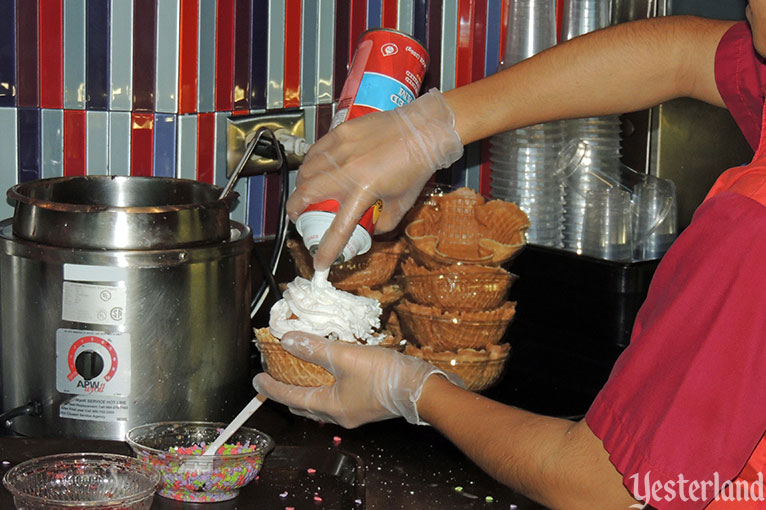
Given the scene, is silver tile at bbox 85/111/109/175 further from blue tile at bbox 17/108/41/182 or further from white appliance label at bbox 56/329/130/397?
white appliance label at bbox 56/329/130/397

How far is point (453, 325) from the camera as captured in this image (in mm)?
1429

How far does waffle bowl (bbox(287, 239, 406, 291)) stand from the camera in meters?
1.44

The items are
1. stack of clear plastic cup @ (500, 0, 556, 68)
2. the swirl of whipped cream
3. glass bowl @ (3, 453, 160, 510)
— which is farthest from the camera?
stack of clear plastic cup @ (500, 0, 556, 68)

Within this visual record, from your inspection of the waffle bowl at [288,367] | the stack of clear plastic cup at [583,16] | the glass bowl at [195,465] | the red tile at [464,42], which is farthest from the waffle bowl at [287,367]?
the stack of clear plastic cup at [583,16]

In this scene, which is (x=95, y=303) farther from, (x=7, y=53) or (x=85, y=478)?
(x=7, y=53)

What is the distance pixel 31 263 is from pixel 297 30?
0.64 m

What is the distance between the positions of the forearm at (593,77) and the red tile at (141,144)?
48cm

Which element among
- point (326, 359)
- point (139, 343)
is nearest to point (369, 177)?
point (326, 359)

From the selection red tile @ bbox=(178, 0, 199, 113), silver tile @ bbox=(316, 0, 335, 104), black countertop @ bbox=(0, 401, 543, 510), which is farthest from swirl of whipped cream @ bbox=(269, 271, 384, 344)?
silver tile @ bbox=(316, 0, 335, 104)

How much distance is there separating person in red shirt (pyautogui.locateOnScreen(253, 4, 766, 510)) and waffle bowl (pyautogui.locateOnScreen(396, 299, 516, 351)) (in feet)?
0.94

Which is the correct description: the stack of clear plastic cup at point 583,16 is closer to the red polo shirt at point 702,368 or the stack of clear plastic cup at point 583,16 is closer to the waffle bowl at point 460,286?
the waffle bowl at point 460,286

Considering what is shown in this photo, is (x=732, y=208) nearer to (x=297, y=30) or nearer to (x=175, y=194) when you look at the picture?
(x=175, y=194)

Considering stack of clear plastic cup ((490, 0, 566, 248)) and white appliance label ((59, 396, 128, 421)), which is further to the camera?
stack of clear plastic cup ((490, 0, 566, 248))

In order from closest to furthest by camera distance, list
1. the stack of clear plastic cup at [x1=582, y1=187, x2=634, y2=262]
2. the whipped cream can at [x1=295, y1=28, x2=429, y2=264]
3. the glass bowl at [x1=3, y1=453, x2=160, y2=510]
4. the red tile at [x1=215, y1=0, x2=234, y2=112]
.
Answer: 1. the glass bowl at [x1=3, y1=453, x2=160, y2=510]
2. the whipped cream can at [x1=295, y1=28, x2=429, y2=264]
3. the red tile at [x1=215, y1=0, x2=234, y2=112]
4. the stack of clear plastic cup at [x1=582, y1=187, x2=634, y2=262]
